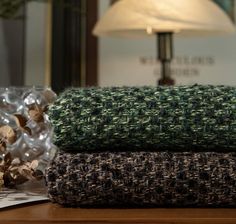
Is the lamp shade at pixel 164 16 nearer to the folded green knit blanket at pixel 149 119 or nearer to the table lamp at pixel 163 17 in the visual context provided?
the table lamp at pixel 163 17

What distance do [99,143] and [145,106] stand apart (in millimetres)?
46

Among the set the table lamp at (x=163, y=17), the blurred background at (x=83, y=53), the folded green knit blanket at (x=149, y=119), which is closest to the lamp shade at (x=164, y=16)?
the table lamp at (x=163, y=17)

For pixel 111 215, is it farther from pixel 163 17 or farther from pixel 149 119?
pixel 163 17

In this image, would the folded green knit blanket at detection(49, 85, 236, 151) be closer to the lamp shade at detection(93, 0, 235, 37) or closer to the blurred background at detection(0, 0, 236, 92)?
the lamp shade at detection(93, 0, 235, 37)

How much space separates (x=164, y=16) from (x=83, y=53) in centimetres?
31

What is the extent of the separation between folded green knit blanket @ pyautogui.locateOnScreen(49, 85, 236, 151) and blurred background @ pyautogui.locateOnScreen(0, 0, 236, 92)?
0.61m

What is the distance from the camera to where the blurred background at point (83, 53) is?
105 cm

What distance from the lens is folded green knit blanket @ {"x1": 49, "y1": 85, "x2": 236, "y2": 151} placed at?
15.6 inches

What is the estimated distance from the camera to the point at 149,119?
40 centimetres

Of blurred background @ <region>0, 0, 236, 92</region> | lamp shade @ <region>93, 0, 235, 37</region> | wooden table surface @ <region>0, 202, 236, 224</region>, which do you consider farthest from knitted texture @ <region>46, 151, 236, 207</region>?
blurred background @ <region>0, 0, 236, 92</region>

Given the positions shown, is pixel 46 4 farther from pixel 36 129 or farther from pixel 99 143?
pixel 99 143

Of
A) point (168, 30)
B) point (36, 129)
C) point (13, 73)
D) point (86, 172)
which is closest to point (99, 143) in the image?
point (86, 172)

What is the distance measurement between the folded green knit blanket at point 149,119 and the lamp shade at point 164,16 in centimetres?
46

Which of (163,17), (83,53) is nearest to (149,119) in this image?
(163,17)
